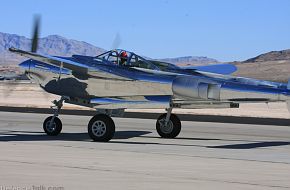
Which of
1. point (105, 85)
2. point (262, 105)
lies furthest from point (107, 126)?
point (262, 105)

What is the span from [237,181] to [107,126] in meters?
8.05

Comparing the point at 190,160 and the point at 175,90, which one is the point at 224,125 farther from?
the point at 190,160

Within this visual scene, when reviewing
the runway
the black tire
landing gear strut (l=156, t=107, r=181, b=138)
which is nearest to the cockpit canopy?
landing gear strut (l=156, t=107, r=181, b=138)

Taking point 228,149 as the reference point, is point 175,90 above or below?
above

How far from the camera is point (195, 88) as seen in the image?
1731 cm

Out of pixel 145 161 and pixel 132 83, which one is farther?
pixel 132 83

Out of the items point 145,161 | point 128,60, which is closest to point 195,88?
point 128,60

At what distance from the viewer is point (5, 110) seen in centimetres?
3597

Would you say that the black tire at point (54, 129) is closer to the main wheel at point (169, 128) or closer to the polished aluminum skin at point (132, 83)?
the polished aluminum skin at point (132, 83)

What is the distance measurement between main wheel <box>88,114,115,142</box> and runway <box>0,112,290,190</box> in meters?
0.29

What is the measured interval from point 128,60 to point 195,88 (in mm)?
2652

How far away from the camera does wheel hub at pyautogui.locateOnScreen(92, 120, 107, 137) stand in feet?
58.8

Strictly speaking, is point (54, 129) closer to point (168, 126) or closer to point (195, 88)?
point (168, 126)

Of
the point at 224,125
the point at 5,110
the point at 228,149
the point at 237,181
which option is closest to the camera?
the point at 237,181
